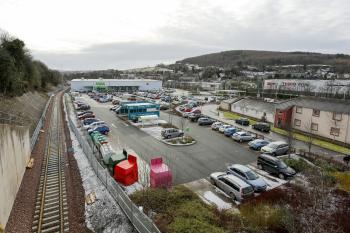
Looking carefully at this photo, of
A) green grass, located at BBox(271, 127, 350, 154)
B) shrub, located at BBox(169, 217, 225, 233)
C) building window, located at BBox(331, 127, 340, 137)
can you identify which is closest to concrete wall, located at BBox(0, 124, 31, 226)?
shrub, located at BBox(169, 217, 225, 233)

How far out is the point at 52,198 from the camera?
1666 cm

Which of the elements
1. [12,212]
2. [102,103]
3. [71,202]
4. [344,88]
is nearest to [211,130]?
[71,202]

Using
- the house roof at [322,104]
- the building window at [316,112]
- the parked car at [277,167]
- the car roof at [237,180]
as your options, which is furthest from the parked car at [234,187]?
the building window at [316,112]

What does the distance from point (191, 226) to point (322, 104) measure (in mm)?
30592

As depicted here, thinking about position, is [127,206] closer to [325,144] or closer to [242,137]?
[242,137]

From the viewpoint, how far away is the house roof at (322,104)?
3177 cm

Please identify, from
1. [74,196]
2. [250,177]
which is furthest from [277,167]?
[74,196]

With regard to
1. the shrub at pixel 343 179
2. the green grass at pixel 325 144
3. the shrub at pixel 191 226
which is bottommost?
the green grass at pixel 325 144

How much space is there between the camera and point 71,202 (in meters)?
16.2

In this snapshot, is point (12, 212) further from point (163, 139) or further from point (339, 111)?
point (339, 111)

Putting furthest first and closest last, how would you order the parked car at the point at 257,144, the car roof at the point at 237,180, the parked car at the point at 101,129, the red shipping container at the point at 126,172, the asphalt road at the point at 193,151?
1. the parked car at the point at 101,129
2. the parked car at the point at 257,144
3. the asphalt road at the point at 193,151
4. the red shipping container at the point at 126,172
5. the car roof at the point at 237,180

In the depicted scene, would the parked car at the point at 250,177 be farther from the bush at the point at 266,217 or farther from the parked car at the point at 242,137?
the parked car at the point at 242,137

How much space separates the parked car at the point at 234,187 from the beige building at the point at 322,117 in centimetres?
2102

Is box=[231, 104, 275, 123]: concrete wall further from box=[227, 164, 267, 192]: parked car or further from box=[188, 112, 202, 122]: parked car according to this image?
box=[227, 164, 267, 192]: parked car
